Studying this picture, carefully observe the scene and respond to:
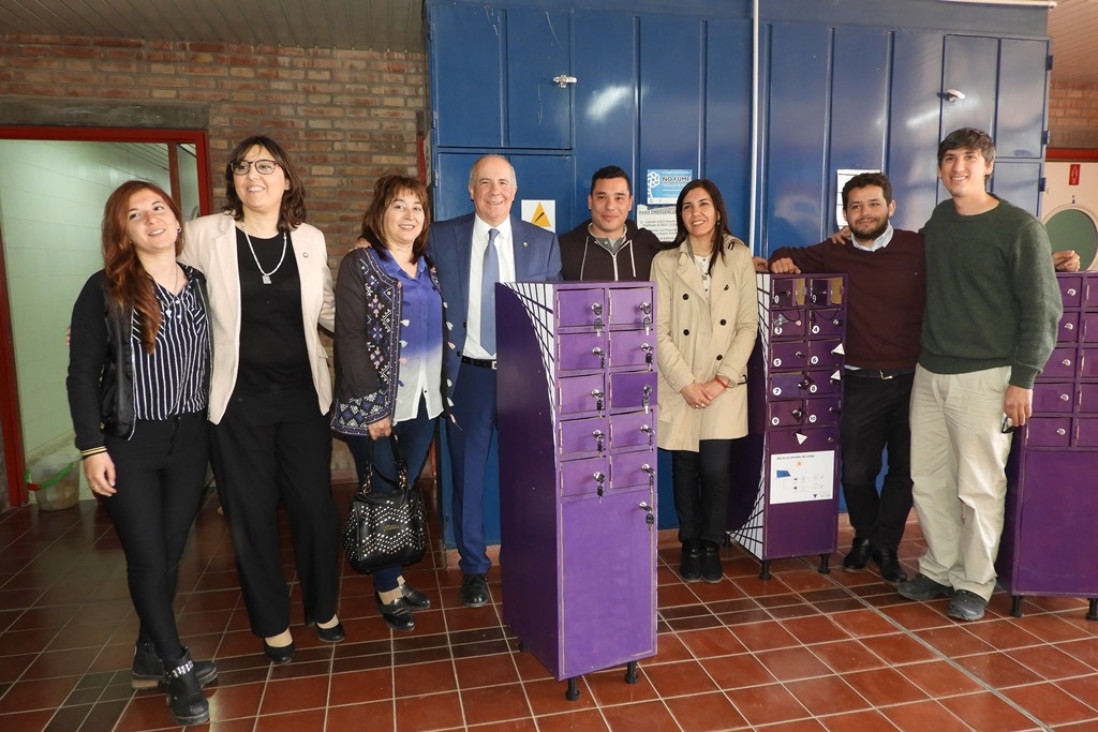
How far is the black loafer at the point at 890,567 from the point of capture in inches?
134

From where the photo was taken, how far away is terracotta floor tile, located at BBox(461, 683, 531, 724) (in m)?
2.42

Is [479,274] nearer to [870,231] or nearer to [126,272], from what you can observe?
[126,272]

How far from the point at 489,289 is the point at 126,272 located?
1.35 m

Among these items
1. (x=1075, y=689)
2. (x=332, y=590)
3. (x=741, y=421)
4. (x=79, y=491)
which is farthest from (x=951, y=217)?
(x=79, y=491)

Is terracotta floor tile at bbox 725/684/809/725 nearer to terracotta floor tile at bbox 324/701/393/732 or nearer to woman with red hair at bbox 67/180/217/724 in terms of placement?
terracotta floor tile at bbox 324/701/393/732

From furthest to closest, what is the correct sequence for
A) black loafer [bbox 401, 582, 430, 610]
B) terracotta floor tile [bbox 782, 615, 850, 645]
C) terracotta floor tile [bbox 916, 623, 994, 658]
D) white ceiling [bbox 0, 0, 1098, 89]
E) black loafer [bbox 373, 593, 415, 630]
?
white ceiling [bbox 0, 0, 1098, 89], black loafer [bbox 401, 582, 430, 610], black loafer [bbox 373, 593, 415, 630], terracotta floor tile [bbox 782, 615, 850, 645], terracotta floor tile [bbox 916, 623, 994, 658]

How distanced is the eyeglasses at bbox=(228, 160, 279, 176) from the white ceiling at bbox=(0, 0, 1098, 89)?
2199 mm

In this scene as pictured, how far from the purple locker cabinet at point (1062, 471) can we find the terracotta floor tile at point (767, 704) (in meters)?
1.28

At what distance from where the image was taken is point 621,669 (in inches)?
106

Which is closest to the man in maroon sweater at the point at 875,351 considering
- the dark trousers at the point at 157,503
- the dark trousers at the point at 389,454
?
the dark trousers at the point at 389,454

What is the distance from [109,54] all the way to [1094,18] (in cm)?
656

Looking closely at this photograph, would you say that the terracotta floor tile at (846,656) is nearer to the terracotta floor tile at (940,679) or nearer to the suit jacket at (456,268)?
the terracotta floor tile at (940,679)

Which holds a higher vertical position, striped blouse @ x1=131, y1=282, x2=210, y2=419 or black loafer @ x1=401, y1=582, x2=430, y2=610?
striped blouse @ x1=131, y1=282, x2=210, y2=419

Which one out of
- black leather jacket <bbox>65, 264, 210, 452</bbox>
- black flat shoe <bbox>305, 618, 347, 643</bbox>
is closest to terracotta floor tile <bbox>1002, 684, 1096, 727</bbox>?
black flat shoe <bbox>305, 618, 347, 643</bbox>
